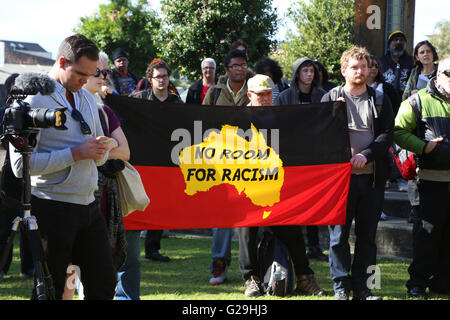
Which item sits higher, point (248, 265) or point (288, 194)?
point (288, 194)

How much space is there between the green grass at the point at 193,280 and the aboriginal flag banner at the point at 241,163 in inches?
28.5

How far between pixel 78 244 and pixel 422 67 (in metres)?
6.38

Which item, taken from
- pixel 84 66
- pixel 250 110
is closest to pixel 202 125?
pixel 250 110

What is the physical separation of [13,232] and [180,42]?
1720 cm

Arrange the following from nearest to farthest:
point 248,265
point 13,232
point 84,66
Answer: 1. point 13,232
2. point 84,66
3. point 248,265

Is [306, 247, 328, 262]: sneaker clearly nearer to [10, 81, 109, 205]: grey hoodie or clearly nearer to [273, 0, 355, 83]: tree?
[10, 81, 109, 205]: grey hoodie

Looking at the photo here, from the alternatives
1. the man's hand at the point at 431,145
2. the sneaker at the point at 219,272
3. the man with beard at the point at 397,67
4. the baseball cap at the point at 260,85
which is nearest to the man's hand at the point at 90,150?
the baseball cap at the point at 260,85

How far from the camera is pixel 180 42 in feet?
66.7

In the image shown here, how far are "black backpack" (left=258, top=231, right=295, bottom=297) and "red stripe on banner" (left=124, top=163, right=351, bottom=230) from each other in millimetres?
347

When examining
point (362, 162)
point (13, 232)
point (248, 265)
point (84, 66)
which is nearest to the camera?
point (13, 232)

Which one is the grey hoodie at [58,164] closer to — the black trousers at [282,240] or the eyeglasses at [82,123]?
the eyeglasses at [82,123]

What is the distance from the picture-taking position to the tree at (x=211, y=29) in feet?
66.2

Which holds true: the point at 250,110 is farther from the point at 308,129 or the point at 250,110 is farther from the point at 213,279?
the point at 213,279

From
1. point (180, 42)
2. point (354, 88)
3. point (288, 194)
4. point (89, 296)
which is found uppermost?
point (180, 42)
